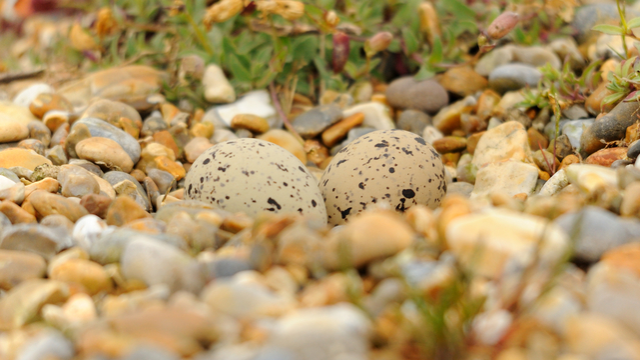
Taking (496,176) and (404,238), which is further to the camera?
(496,176)

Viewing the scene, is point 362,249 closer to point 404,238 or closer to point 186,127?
point 404,238

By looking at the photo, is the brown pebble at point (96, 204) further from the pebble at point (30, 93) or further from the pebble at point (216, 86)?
the pebble at point (30, 93)

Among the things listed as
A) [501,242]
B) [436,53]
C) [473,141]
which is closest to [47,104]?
[436,53]

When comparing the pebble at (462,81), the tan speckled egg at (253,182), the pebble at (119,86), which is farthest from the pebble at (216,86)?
the pebble at (462,81)

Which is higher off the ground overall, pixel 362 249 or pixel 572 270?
pixel 362 249

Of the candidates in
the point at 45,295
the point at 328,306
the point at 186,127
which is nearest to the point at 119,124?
the point at 186,127

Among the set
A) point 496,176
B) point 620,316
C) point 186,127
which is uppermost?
point 620,316
